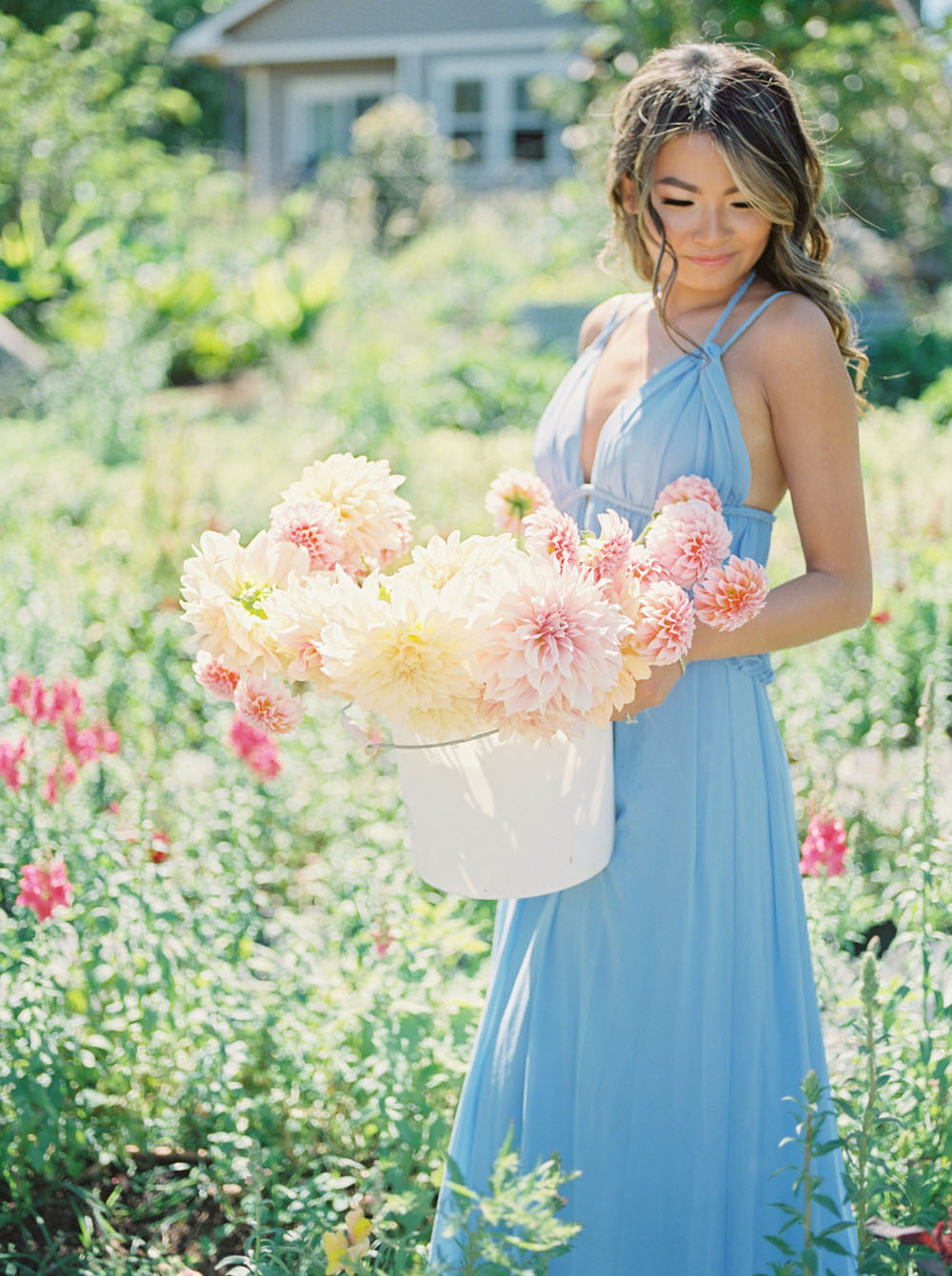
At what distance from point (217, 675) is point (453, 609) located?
1.12 ft

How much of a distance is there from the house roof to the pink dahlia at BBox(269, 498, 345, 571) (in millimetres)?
18512

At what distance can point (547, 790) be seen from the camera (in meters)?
1.42

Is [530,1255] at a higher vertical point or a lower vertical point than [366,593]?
lower

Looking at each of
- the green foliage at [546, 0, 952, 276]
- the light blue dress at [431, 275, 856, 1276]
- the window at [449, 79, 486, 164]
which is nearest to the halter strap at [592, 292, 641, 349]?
the light blue dress at [431, 275, 856, 1276]

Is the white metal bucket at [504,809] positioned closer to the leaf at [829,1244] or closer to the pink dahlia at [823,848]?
the leaf at [829,1244]

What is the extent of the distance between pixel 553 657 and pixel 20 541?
14.0 ft

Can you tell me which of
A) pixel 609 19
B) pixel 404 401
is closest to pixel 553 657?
pixel 404 401

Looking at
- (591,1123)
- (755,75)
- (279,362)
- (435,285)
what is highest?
(435,285)

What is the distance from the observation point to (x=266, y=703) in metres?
1.40

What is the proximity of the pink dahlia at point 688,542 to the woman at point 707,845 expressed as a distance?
28 cm

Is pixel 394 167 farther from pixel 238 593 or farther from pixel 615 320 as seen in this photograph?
pixel 238 593

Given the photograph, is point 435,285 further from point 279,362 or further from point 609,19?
point 609,19

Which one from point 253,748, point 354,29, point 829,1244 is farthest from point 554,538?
point 354,29

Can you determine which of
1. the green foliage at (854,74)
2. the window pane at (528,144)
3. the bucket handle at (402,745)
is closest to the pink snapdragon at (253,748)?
the bucket handle at (402,745)
